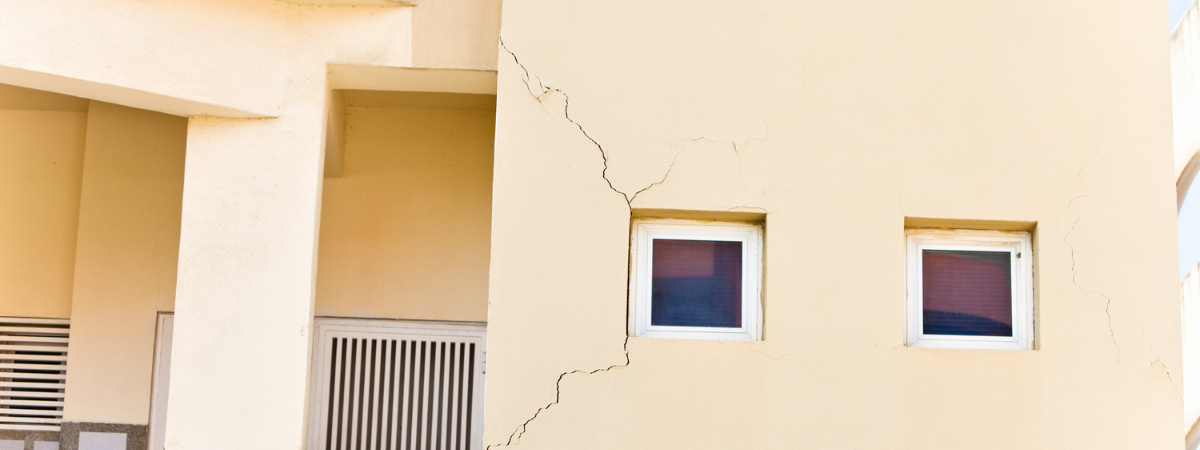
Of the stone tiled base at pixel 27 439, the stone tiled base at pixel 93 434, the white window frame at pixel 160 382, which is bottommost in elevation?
the stone tiled base at pixel 27 439

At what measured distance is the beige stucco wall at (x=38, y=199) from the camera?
17.6ft

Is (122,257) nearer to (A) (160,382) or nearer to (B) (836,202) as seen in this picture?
(A) (160,382)

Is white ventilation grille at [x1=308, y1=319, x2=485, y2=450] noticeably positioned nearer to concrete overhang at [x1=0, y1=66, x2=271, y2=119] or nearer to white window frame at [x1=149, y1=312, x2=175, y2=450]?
white window frame at [x1=149, y1=312, x2=175, y2=450]

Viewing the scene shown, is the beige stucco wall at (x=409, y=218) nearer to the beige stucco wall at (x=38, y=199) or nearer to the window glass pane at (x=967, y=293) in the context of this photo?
the beige stucco wall at (x=38, y=199)

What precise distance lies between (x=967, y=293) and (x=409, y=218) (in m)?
3.38

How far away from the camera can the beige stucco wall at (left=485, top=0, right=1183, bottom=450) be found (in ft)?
10.3

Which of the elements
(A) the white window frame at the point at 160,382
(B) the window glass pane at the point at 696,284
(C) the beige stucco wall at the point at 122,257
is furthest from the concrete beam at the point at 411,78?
(A) the white window frame at the point at 160,382

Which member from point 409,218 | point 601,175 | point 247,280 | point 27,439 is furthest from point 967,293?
point 27,439

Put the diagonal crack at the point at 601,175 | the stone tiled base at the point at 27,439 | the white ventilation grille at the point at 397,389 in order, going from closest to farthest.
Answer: the diagonal crack at the point at 601,175 → the white ventilation grille at the point at 397,389 → the stone tiled base at the point at 27,439

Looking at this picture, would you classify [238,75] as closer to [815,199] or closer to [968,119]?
[815,199]

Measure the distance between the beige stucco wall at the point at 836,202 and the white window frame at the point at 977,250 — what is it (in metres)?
0.09

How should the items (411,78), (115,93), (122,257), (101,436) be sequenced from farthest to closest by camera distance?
(122,257) → (101,436) → (411,78) → (115,93)

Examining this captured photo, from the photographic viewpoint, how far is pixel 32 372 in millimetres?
5402

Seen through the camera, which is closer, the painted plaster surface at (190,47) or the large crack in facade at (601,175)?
the large crack in facade at (601,175)
